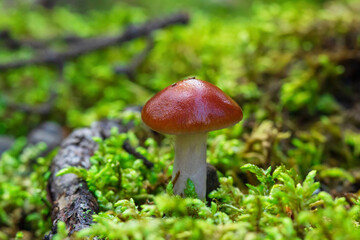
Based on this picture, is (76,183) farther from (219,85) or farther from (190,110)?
(219,85)

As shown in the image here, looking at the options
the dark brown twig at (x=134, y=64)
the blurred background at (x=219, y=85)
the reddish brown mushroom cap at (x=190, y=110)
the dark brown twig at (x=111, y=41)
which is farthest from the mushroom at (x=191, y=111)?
the dark brown twig at (x=111, y=41)

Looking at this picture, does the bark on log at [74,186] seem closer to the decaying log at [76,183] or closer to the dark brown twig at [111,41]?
the decaying log at [76,183]

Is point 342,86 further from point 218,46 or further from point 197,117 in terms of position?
point 197,117

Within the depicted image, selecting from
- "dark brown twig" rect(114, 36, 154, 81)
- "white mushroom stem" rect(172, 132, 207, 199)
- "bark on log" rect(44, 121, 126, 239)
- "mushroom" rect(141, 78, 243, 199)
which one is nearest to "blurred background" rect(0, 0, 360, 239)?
"dark brown twig" rect(114, 36, 154, 81)

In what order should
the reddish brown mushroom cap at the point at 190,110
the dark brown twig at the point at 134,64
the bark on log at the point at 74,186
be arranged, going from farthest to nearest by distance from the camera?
1. the dark brown twig at the point at 134,64
2. the bark on log at the point at 74,186
3. the reddish brown mushroom cap at the point at 190,110

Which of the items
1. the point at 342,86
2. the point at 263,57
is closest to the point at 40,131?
the point at 263,57

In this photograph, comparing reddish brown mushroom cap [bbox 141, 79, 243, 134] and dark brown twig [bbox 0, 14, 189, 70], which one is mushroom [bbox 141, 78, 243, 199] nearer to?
reddish brown mushroom cap [bbox 141, 79, 243, 134]
